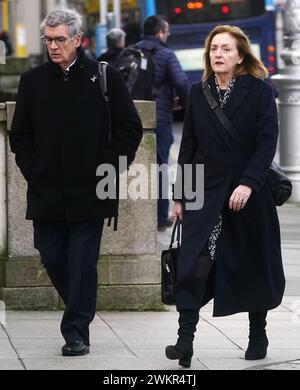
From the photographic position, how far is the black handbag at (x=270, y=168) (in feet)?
21.7

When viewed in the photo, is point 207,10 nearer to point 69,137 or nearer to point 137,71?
point 137,71

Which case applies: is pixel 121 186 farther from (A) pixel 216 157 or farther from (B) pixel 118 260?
(A) pixel 216 157

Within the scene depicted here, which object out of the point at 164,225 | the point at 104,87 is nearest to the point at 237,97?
the point at 104,87

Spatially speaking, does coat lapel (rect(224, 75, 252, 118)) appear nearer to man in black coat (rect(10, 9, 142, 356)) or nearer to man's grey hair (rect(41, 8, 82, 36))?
man in black coat (rect(10, 9, 142, 356))

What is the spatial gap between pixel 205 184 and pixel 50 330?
1.62 meters

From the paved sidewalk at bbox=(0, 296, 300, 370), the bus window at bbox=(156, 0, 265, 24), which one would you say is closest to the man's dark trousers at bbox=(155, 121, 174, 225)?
the paved sidewalk at bbox=(0, 296, 300, 370)

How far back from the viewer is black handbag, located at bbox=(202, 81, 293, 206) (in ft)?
21.7

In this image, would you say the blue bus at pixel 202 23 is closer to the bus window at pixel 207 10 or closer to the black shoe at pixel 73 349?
the bus window at pixel 207 10

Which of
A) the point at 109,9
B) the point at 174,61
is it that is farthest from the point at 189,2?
the point at 174,61

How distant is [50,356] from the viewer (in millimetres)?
6922

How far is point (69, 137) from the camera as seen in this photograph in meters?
6.93

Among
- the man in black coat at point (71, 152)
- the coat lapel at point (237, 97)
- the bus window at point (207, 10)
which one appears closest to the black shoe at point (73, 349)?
the man in black coat at point (71, 152)

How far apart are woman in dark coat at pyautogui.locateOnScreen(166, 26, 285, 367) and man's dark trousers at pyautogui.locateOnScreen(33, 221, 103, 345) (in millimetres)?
544

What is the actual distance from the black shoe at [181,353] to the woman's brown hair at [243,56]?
4.59 ft
